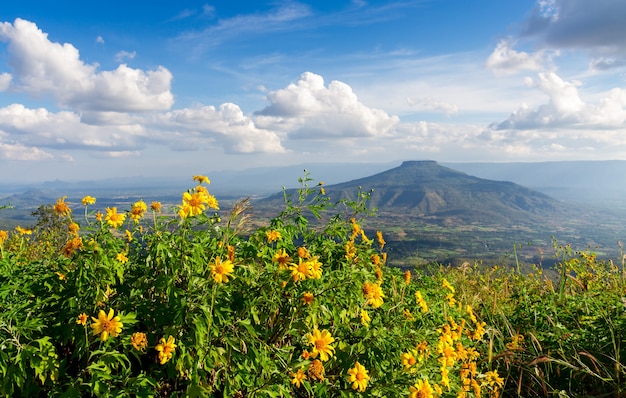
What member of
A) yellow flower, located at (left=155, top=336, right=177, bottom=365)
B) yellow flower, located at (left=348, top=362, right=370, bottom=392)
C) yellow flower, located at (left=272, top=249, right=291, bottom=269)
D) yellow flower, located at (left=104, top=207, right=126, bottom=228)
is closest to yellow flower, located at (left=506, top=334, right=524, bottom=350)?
yellow flower, located at (left=348, top=362, right=370, bottom=392)

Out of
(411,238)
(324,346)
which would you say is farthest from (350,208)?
(411,238)

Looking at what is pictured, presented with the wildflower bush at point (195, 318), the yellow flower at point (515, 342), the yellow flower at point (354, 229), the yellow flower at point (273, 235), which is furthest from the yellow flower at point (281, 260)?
the yellow flower at point (515, 342)

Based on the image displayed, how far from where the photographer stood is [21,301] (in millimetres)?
2641

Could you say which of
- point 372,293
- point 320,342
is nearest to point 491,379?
point 372,293

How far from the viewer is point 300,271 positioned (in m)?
2.90

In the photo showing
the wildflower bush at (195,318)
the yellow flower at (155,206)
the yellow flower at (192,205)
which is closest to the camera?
the wildflower bush at (195,318)

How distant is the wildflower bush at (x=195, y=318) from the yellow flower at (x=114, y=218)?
0.01 metres

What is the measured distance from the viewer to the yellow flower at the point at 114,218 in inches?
114

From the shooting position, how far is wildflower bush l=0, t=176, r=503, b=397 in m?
2.53

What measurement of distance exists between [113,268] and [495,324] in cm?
518

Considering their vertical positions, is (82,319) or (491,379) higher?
(82,319)

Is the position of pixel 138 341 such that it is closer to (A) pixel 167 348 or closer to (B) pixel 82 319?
(A) pixel 167 348

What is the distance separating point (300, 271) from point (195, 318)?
780 mm

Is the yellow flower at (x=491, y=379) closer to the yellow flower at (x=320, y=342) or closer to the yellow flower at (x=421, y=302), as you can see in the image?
the yellow flower at (x=421, y=302)
